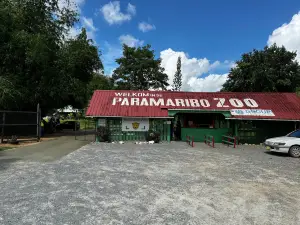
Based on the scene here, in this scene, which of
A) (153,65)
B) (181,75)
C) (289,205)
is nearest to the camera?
(289,205)

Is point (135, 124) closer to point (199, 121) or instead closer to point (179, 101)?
point (179, 101)

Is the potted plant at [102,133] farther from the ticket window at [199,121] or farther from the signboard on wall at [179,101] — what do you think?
the ticket window at [199,121]

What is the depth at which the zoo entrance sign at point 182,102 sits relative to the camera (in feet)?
61.8

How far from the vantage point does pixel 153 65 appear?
41938mm

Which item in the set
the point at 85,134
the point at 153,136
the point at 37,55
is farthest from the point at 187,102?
the point at 37,55

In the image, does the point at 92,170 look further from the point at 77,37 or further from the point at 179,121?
the point at 77,37

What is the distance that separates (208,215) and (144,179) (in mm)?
2865

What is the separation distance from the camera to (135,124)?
59.4 ft

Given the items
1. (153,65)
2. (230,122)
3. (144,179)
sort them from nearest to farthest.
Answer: (144,179) < (230,122) < (153,65)

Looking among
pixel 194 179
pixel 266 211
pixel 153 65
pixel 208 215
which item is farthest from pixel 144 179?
pixel 153 65

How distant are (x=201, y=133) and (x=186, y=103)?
2.72m

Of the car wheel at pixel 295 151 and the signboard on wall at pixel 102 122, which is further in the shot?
the signboard on wall at pixel 102 122

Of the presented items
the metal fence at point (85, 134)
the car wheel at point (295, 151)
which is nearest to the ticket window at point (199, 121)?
the car wheel at point (295, 151)

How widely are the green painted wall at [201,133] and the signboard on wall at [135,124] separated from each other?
306 centimetres
